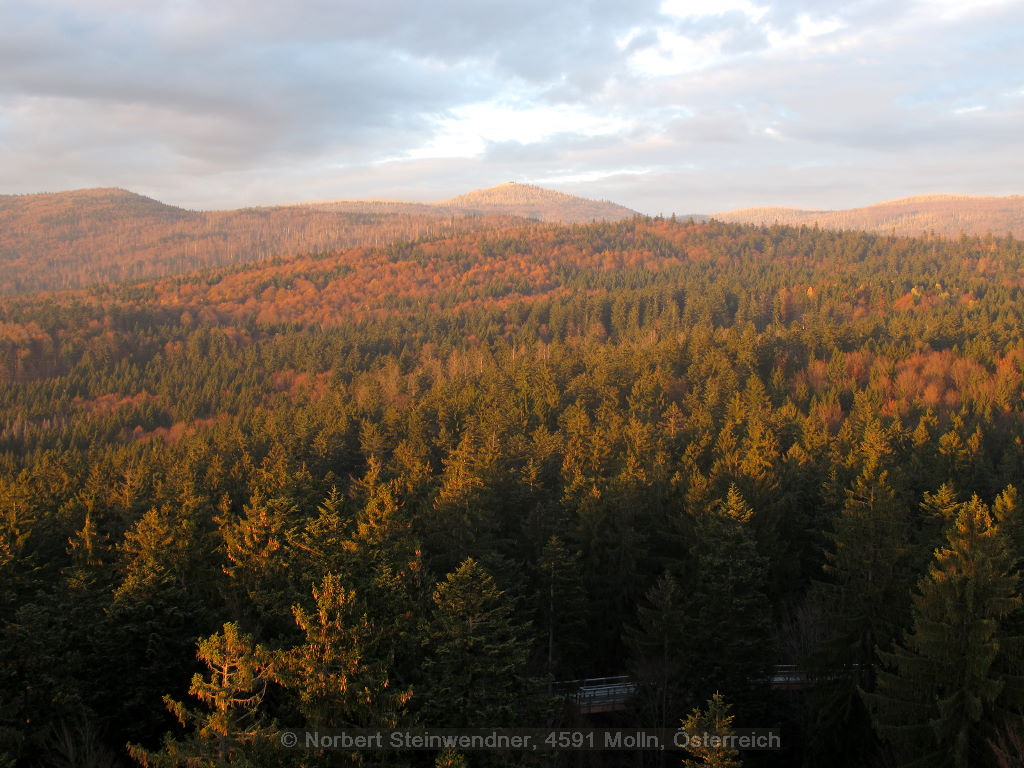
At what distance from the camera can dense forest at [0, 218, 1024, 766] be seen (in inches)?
603

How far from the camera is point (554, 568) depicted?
2533 cm

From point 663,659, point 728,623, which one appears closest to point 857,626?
point 728,623

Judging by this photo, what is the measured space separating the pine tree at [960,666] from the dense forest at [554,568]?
0.07 metres

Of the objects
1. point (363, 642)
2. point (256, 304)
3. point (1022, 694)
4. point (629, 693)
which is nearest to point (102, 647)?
point (363, 642)

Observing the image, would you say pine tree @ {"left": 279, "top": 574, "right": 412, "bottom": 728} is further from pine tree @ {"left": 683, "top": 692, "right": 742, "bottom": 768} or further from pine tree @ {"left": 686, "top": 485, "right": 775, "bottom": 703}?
pine tree @ {"left": 686, "top": 485, "right": 775, "bottom": 703}

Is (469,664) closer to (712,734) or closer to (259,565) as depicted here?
(712,734)

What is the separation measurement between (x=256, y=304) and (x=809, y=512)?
185 meters

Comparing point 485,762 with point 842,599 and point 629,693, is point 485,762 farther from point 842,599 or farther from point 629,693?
point 842,599

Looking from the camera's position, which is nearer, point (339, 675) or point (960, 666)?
point (339, 675)

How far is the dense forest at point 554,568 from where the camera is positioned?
15.3 m

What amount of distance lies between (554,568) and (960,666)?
13.2m

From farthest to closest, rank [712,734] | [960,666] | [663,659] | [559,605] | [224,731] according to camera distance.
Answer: [559,605]
[663,659]
[960,666]
[712,734]
[224,731]

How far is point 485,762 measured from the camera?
48.1 ft

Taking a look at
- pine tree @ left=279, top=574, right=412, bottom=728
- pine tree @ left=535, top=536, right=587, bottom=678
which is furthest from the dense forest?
pine tree @ left=535, top=536, right=587, bottom=678
